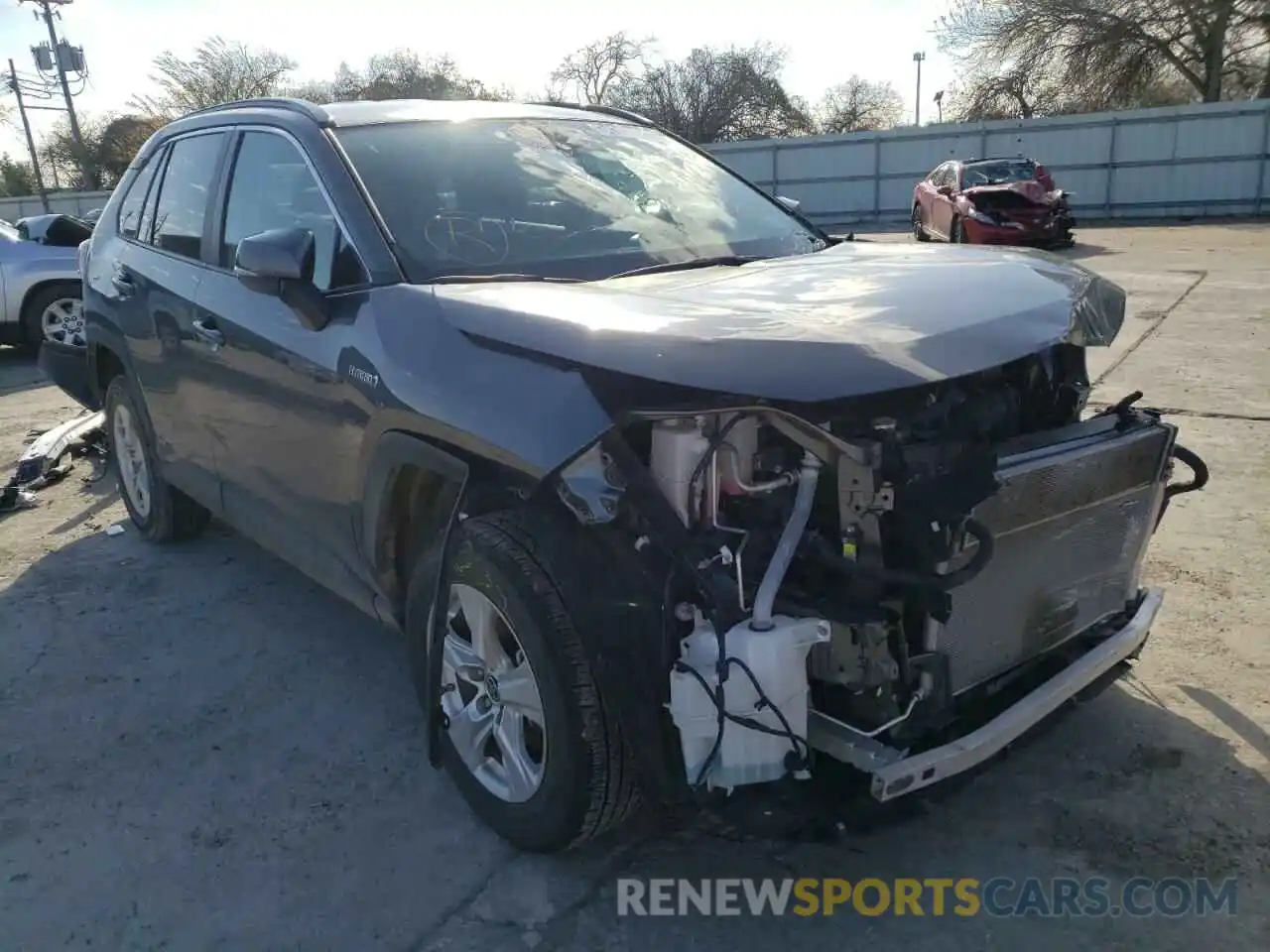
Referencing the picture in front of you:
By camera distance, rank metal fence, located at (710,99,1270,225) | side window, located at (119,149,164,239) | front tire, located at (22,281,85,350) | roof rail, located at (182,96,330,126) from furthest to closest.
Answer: metal fence, located at (710,99,1270,225) → front tire, located at (22,281,85,350) → side window, located at (119,149,164,239) → roof rail, located at (182,96,330,126)

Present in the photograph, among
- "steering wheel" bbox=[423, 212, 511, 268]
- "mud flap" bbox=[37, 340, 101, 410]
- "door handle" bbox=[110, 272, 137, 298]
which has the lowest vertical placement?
"mud flap" bbox=[37, 340, 101, 410]

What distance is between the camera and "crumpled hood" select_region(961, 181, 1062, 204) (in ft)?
55.5

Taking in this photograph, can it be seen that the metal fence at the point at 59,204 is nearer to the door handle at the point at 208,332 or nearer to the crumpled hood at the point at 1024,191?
the crumpled hood at the point at 1024,191

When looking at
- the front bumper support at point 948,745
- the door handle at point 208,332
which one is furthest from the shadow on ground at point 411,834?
the door handle at point 208,332

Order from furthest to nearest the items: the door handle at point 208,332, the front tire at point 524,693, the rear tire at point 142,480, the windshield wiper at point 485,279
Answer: the rear tire at point 142,480
the door handle at point 208,332
the windshield wiper at point 485,279
the front tire at point 524,693

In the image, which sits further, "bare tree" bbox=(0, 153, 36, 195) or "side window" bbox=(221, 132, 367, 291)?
"bare tree" bbox=(0, 153, 36, 195)

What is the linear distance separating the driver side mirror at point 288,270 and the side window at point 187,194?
1163mm

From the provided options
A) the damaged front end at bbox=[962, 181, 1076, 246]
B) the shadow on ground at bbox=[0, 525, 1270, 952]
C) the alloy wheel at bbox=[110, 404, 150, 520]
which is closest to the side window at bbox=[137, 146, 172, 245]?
the alloy wheel at bbox=[110, 404, 150, 520]

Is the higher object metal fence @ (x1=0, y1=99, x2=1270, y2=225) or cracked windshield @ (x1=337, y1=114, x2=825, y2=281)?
cracked windshield @ (x1=337, y1=114, x2=825, y2=281)

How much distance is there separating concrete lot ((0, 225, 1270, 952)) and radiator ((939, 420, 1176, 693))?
0.31m

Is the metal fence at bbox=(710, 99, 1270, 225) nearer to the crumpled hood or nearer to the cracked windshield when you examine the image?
the crumpled hood

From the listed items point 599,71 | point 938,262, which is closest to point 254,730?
point 938,262

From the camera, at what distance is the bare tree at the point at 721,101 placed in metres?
45.2

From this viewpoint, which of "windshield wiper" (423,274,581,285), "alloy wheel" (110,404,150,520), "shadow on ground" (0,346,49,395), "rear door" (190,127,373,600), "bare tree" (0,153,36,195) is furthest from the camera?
"bare tree" (0,153,36,195)
